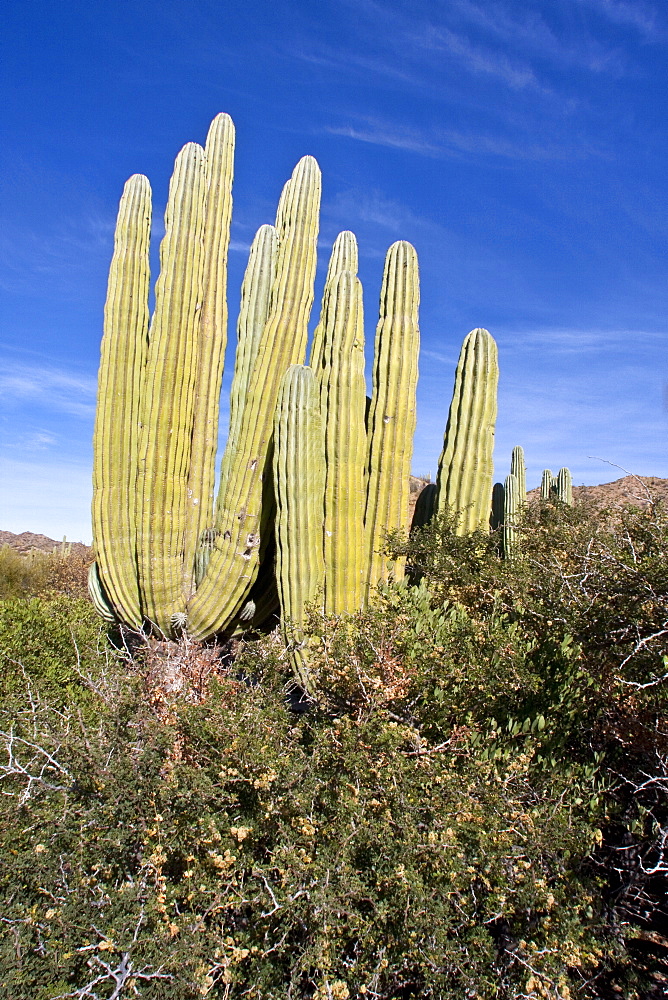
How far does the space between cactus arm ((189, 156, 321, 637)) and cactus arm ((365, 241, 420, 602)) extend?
0.99 meters

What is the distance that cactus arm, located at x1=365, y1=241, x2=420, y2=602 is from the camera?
6375 mm

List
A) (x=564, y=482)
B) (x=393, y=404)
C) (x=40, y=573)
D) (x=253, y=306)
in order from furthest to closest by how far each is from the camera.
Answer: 1. (x=40, y=573)
2. (x=564, y=482)
3. (x=253, y=306)
4. (x=393, y=404)

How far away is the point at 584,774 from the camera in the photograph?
371cm

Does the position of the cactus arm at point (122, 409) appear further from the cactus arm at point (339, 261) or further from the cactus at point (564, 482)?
the cactus at point (564, 482)

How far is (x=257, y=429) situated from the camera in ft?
22.7

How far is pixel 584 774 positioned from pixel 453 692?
80 centimetres

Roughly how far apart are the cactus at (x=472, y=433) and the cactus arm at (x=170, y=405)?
2644 millimetres

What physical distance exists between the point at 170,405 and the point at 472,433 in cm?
299

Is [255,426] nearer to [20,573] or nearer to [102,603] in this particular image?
[102,603]

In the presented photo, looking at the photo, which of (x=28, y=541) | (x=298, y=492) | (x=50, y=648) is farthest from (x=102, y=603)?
(x=28, y=541)

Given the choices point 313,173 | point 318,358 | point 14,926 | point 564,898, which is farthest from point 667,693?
point 313,173

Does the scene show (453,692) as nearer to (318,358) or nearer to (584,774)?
(584,774)

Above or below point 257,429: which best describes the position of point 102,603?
below

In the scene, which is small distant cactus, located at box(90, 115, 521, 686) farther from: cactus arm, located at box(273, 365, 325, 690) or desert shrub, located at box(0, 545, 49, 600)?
desert shrub, located at box(0, 545, 49, 600)
